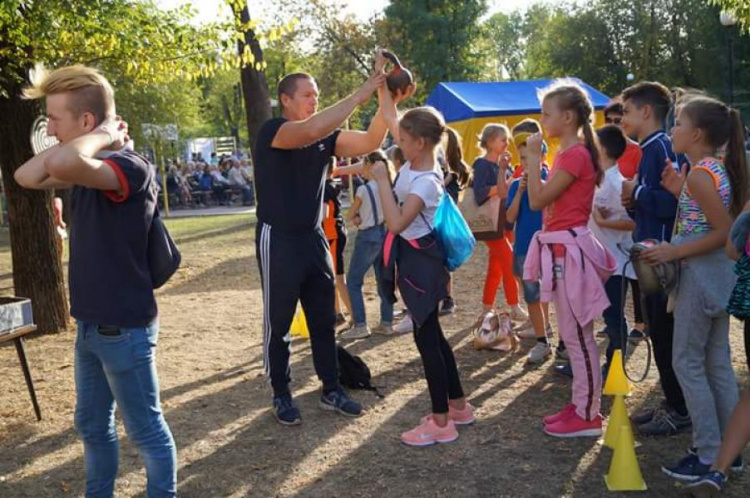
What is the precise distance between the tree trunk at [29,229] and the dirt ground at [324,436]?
21.6 inches

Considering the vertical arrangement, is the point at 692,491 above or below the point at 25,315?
below

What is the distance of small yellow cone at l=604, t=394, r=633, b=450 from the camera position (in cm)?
388

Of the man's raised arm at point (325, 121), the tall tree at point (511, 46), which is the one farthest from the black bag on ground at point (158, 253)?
the tall tree at point (511, 46)

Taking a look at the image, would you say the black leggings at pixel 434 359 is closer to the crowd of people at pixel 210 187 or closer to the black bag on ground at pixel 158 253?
the black bag on ground at pixel 158 253

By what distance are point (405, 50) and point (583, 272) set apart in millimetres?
30460

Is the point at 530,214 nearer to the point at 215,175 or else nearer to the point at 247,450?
the point at 247,450

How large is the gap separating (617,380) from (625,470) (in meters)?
0.83

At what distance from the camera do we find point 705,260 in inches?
138

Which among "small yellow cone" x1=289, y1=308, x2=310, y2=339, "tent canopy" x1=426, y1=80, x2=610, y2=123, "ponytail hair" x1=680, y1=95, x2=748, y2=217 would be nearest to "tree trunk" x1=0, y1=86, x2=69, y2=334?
"small yellow cone" x1=289, y1=308, x2=310, y2=339

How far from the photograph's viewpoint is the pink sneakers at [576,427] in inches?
165

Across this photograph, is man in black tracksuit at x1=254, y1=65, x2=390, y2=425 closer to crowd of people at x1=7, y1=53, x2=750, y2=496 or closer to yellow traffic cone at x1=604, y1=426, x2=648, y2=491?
crowd of people at x1=7, y1=53, x2=750, y2=496

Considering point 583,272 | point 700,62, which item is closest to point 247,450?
point 583,272

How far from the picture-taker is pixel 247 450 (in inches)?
168

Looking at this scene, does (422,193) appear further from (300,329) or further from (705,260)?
(300,329)
